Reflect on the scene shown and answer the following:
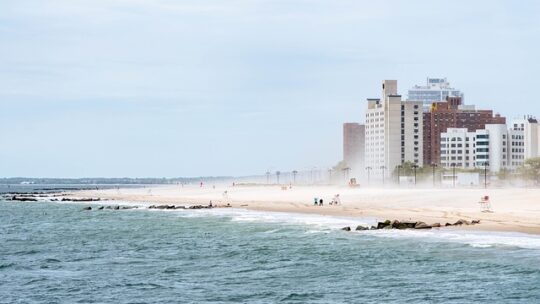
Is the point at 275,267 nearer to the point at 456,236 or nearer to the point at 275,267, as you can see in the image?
the point at 275,267

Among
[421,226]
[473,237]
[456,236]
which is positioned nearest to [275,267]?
[473,237]

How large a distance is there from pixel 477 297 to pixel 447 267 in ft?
28.0

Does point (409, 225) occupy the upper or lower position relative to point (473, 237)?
upper

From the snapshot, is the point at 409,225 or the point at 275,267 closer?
the point at 275,267

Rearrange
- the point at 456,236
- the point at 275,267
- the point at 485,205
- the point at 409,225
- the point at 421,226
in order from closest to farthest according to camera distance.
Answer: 1. the point at 275,267
2. the point at 456,236
3. the point at 421,226
4. the point at 409,225
5. the point at 485,205

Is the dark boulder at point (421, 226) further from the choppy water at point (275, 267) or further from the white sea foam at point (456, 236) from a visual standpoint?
the choppy water at point (275, 267)

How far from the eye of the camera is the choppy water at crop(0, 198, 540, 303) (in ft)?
122

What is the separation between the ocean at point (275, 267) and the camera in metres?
37.2

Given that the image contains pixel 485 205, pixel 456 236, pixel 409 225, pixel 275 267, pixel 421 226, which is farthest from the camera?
pixel 485 205

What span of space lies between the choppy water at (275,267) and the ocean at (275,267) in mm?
55

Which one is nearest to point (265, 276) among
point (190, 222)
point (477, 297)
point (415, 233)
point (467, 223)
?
point (477, 297)

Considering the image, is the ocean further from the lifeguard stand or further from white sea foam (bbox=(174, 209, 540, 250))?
the lifeguard stand

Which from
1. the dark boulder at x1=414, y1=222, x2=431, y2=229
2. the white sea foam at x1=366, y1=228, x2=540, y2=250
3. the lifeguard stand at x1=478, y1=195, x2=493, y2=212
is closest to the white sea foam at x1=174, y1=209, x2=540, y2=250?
the white sea foam at x1=366, y1=228, x2=540, y2=250

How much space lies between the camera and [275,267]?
47344 mm
